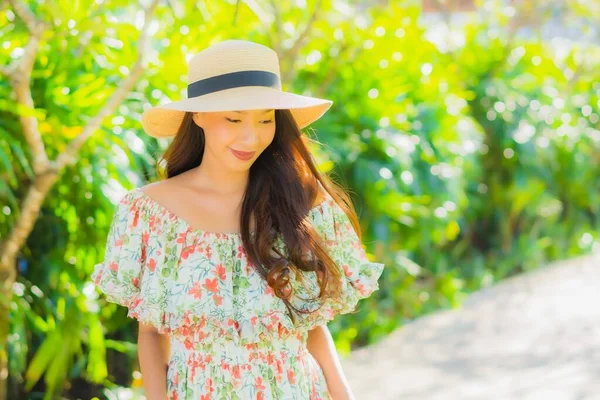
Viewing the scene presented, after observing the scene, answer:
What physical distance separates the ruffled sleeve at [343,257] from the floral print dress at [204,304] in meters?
0.09

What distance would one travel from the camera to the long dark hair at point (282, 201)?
228 centimetres

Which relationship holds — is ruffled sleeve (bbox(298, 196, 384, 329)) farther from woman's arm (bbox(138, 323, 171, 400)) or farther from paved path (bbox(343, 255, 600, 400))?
paved path (bbox(343, 255, 600, 400))

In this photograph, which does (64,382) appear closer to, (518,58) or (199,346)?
(199,346)

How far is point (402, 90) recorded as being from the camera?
6.07 metres

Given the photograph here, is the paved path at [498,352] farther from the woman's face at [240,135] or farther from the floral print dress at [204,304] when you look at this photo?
the woman's face at [240,135]

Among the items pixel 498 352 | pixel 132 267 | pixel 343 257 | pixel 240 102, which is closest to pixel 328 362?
pixel 343 257

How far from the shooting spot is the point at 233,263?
2.28m

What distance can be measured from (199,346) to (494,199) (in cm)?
585

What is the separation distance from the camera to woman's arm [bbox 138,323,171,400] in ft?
7.44

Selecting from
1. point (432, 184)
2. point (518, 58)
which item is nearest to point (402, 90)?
point (432, 184)

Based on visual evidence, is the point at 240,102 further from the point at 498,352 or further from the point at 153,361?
the point at 498,352

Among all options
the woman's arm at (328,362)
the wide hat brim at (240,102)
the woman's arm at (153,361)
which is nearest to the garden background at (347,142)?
the wide hat brim at (240,102)

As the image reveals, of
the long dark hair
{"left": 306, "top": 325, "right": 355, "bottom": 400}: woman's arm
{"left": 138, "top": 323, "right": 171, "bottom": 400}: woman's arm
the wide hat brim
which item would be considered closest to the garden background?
the long dark hair

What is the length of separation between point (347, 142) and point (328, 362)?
327 cm
